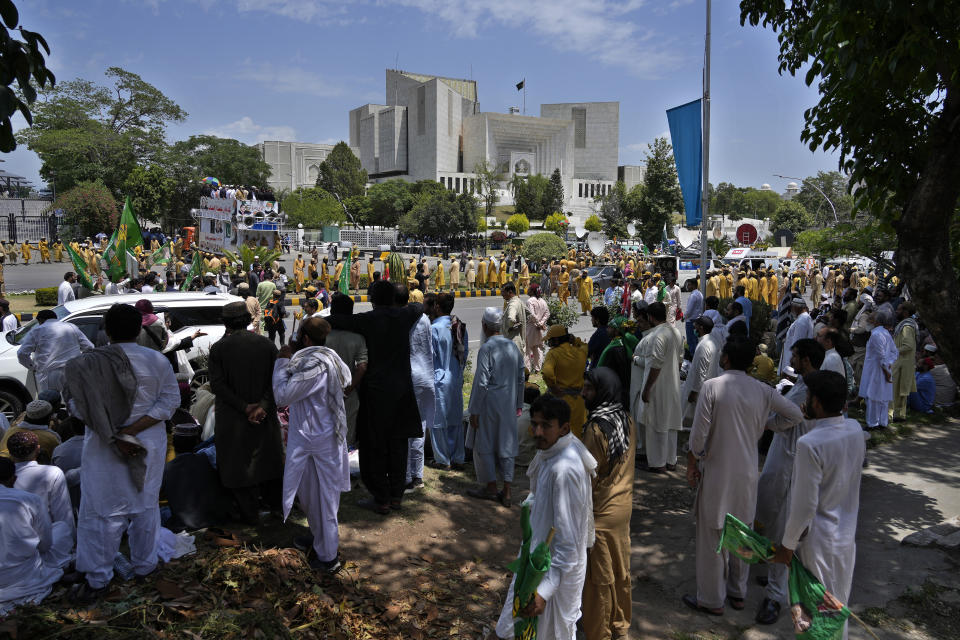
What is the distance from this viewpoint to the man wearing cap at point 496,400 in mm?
4973

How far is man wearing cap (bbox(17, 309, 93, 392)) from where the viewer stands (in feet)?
19.5

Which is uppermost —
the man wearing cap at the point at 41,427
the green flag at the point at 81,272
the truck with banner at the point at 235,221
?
the truck with banner at the point at 235,221

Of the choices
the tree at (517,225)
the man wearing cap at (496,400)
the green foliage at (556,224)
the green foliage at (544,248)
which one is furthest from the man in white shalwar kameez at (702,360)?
the green foliage at (556,224)

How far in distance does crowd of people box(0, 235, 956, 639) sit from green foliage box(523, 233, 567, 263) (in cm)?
2233

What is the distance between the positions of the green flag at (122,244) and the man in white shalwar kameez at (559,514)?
1073 centimetres

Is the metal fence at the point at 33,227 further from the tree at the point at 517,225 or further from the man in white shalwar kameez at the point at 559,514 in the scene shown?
the man in white shalwar kameez at the point at 559,514

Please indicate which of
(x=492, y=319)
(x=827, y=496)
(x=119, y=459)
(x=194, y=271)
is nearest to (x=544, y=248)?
(x=194, y=271)

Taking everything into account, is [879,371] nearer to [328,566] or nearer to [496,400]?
[496,400]

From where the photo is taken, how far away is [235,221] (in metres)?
23.3

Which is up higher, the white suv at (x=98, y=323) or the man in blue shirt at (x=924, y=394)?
the white suv at (x=98, y=323)

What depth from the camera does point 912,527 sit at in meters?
5.10

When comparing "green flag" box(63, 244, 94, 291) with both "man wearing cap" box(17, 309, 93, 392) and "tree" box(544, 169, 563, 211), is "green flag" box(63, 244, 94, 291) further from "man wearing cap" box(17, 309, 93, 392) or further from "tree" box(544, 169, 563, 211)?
"tree" box(544, 169, 563, 211)

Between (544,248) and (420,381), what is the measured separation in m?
23.8

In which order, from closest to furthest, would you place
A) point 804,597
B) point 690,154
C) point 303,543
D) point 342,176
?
point 804,597 < point 303,543 < point 690,154 < point 342,176
